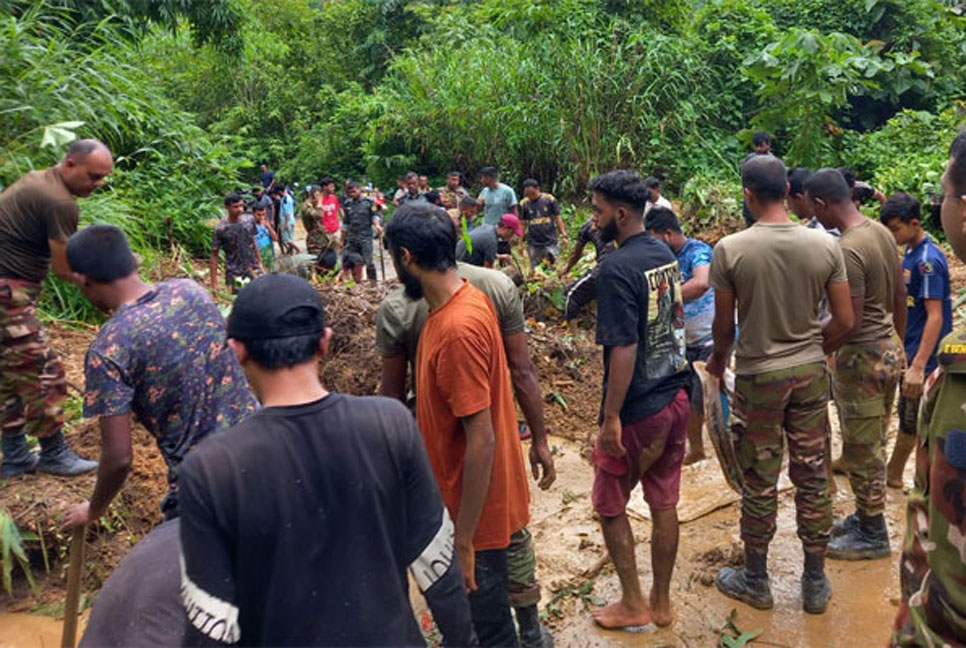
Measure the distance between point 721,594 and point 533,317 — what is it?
170 inches

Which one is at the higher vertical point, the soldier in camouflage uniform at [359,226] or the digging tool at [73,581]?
the digging tool at [73,581]

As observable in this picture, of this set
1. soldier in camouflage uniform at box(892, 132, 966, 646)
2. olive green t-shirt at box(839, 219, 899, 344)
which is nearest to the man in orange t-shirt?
soldier in camouflage uniform at box(892, 132, 966, 646)

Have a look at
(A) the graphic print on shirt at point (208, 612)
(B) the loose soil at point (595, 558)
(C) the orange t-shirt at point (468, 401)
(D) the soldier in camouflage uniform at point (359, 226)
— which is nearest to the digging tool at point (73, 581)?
(B) the loose soil at point (595, 558)

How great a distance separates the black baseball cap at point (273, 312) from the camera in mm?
1756

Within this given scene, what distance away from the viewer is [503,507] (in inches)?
112

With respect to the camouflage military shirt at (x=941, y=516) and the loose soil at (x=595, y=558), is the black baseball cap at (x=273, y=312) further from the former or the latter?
the loose soil at (x=595, y=558)

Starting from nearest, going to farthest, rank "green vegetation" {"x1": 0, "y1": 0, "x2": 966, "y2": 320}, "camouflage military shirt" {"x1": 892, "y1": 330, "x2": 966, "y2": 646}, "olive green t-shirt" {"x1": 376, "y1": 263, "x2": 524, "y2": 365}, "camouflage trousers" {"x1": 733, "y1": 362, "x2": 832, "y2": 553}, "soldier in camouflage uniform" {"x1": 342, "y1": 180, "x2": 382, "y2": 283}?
1. "camouflage military shirt" {"x1": 892, "y1": 330, "x2": 966, "y2": 646}
2. "olive green t-shirt" {"x1": 376, "y1": 263, "x2": 524, "y2": 365}
3. "camouflage trousers" {"x1": 733, "y1": 362, "x2": 832, "y2": 553}
4. "green vegetation" {"x1": 0, "y1": 0, "x2": 966, "y2": 320}
5. "soldier in camouflage uniform" {"x1": 342, "y1": 180, "x2": 382, "y2": 283}

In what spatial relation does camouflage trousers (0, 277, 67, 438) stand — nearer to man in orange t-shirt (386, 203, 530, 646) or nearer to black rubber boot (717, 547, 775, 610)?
man in orange t-shirt (386, 203, 530, 646)

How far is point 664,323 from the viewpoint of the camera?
132 inches

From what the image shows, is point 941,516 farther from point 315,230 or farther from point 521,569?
point 315,230

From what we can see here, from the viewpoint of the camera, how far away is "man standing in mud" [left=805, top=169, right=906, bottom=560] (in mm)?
3973

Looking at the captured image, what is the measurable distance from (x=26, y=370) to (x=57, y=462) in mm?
576

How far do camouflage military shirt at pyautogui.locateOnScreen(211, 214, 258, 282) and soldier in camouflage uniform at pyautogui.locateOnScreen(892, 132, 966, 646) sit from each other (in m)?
8.29

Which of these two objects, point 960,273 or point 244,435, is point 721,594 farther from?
point 960,273
